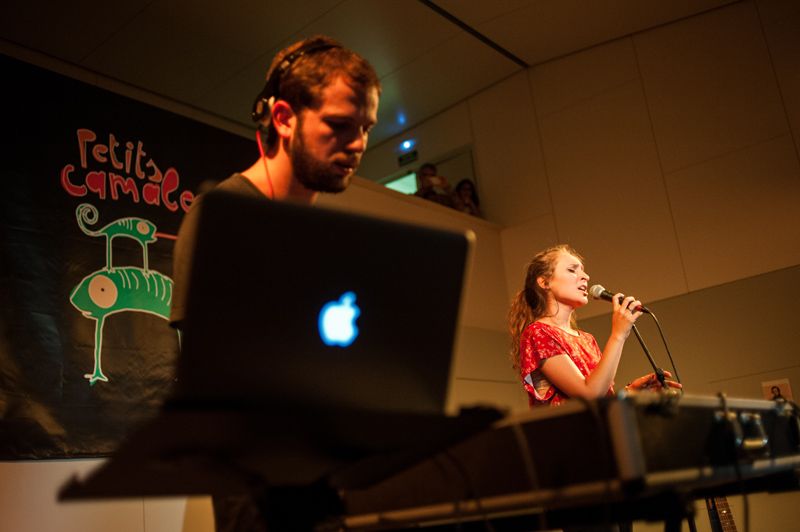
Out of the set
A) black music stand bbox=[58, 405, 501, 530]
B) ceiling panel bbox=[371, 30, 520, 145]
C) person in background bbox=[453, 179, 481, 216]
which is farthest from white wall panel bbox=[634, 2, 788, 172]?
black music stand bbox=[58, 405, 501, 530]

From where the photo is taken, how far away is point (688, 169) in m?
4.68

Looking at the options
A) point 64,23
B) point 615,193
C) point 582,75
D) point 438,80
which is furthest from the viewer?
point 438,80

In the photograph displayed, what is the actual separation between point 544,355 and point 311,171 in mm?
1377

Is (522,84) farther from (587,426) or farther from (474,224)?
(587,426)

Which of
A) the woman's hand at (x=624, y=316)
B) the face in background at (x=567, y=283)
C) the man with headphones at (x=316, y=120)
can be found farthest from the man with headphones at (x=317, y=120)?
the face in background at (x=567, y=283)

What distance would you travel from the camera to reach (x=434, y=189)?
17.4 feet

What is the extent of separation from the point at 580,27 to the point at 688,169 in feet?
3.90

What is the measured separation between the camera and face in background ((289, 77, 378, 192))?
4.51 feet

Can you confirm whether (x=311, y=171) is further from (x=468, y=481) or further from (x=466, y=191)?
(x=466, y=191)

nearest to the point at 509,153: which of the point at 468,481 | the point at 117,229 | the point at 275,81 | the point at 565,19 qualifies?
the point at 565,19

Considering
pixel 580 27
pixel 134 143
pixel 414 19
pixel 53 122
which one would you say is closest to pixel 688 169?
pixel 580 27

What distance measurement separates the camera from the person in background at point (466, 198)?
541 cm

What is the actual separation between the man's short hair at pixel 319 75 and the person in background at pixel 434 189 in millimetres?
3838

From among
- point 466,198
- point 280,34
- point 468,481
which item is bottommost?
point 468,481
